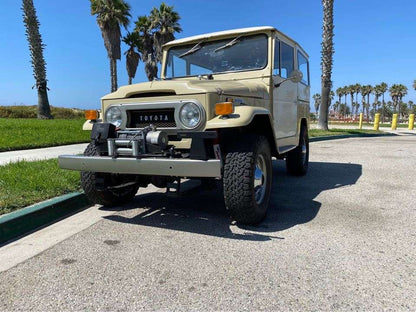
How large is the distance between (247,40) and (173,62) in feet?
3.94

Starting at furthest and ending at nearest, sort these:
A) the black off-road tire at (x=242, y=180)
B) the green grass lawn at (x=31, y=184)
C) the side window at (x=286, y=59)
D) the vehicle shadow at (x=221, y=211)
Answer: the side window at (x=286, y=59) → the green grass lawn at (x=31, y=184) → the vehicle shadow at (x=221, y=211) → the black off-road tire at (x=242, y=180)

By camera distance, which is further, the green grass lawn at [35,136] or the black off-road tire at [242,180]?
the green grass lawn at [35,136]

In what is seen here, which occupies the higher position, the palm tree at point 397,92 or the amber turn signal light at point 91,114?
the palm tree at point 397,92

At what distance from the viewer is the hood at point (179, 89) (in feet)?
10.6

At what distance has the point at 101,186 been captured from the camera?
147 inches

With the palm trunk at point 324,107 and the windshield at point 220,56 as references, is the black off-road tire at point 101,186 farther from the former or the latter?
the palm trunk at point 324,107

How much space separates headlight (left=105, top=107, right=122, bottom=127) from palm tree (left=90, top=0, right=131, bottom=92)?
874 inches

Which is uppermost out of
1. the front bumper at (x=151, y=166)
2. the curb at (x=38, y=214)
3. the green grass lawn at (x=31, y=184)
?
A: the front bumper at (x=151, y=166)

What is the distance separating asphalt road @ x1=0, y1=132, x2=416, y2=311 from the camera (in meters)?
2.11

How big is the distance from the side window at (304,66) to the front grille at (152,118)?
3.14m

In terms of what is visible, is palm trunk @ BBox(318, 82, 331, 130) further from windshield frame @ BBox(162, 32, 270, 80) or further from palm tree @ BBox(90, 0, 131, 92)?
palm tree @ BBox(90, 0, 131, 92)

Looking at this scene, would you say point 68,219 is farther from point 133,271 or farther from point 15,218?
point 133,271

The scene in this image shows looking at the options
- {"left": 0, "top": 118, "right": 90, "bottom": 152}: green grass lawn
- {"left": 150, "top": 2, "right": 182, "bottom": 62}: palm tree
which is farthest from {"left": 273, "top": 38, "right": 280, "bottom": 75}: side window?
{"left": 150, "top": 2, "right": 182, "bottom": 62}: palm tree

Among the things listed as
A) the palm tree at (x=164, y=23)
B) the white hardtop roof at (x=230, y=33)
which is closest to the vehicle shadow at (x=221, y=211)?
the white hardtop roof at (x=230, y=33)
